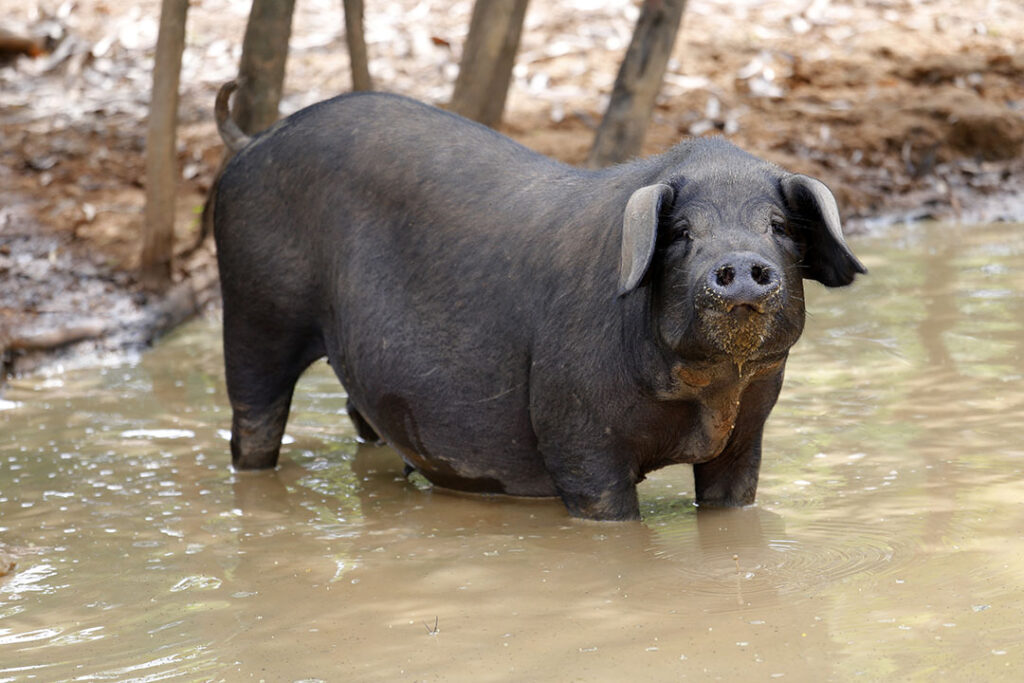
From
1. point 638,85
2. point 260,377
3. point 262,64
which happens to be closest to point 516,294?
point 260,377

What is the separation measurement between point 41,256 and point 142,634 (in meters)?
5.90

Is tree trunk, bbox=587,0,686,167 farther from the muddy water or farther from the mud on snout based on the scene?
the mud on snout

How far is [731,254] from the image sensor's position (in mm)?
4078

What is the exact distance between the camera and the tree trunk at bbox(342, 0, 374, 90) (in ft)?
29.1

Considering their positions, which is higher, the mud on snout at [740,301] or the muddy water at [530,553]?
the mud on snout at [740,301]

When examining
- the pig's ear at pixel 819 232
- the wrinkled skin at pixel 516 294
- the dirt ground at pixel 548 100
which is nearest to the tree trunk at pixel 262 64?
the dirt ground at pixel 548 100

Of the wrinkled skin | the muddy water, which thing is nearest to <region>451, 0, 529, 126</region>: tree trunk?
the muddy water

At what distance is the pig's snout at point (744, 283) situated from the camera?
398 cm

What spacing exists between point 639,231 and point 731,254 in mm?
334

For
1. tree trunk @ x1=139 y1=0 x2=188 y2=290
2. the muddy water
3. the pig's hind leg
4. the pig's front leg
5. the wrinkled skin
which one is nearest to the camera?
the muddy water

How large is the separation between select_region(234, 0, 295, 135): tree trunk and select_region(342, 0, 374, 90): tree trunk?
0.48 m

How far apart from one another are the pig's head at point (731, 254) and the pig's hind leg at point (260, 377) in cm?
192

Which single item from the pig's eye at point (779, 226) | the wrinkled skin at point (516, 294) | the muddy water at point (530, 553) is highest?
the pig's eye at point (779, 226)

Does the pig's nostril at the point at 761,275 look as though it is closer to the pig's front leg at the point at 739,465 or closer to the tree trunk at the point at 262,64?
the pig's front leg at the point at 739,465
